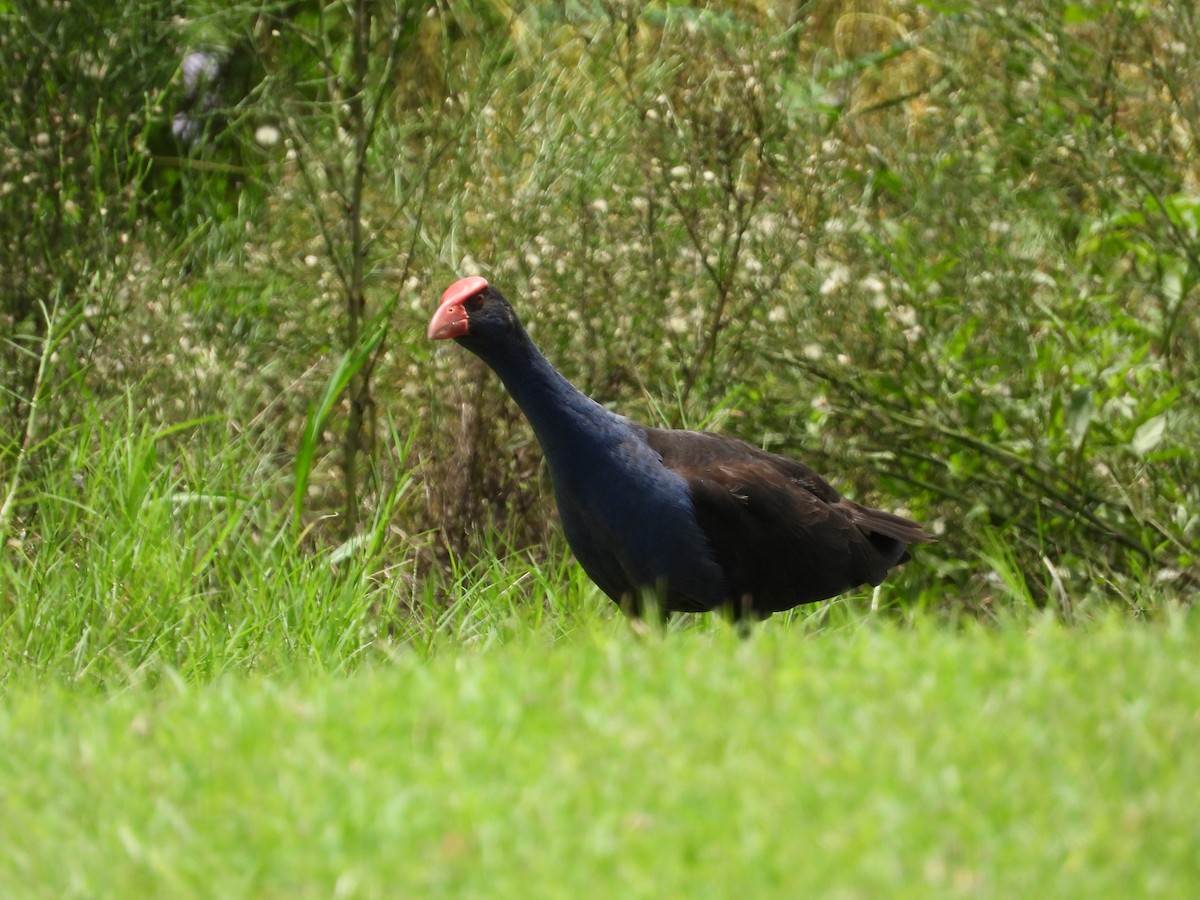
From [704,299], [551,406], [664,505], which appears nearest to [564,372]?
[704,299]

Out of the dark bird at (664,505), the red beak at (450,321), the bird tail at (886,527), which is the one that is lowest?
the bird tail at (886,527)

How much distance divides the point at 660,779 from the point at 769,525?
1.90 m

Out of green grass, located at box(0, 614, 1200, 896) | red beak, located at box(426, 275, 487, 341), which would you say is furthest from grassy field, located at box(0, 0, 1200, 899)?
red beak, located at box(426, 275, 487, 341)

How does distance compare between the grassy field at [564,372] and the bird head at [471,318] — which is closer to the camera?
the grassy field at [564,372]

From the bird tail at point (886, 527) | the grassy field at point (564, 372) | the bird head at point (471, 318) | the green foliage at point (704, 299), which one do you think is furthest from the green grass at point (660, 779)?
the green foliage at point (704, 299)

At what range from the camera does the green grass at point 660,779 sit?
8.50 feet

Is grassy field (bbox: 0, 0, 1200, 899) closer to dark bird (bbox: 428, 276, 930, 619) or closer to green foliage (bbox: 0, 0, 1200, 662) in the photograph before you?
green foliage (bbox: 0, 0, 1200, 662)

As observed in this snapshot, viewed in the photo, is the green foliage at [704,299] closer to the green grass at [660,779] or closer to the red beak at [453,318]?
the red beak at [453,318]

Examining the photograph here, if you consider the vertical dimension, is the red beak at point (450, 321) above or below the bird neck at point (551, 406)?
above

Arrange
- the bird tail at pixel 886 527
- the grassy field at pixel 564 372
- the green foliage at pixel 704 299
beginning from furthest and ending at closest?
1. the green foliage at pixel 704 299
2. the bird tail at pixel 886 527
3. the grassy field at pixel 564 372

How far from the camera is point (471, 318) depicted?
182 inches

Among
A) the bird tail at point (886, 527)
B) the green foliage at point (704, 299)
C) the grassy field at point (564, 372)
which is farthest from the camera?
the green foliage at point (704, 299)

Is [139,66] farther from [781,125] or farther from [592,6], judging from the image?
[781,125]

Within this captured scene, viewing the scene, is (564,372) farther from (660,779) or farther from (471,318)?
(660,779)
